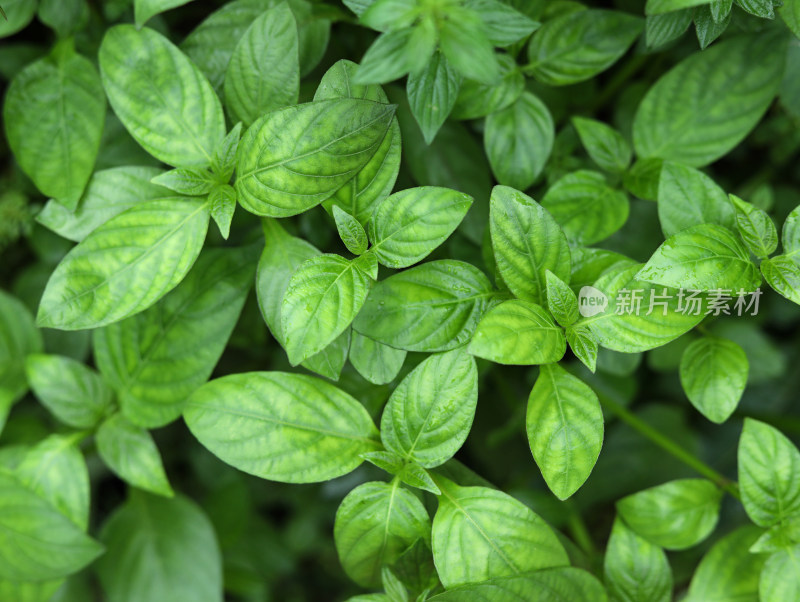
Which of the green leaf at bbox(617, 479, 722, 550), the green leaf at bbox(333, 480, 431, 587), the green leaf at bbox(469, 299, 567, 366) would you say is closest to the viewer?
the green leaf at bbox(469, 299, 567, 366)

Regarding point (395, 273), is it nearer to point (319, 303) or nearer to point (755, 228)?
point (319, 303)

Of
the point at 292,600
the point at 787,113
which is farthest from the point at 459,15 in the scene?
the point at 292,600

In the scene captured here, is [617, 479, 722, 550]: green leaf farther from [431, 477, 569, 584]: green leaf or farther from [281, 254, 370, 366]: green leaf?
[281, 254, 370, 366]: green leaf

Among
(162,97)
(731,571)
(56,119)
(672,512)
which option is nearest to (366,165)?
(162,97)

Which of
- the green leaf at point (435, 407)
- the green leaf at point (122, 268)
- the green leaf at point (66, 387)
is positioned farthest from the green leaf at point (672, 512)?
the green leaf at point (66, 387)

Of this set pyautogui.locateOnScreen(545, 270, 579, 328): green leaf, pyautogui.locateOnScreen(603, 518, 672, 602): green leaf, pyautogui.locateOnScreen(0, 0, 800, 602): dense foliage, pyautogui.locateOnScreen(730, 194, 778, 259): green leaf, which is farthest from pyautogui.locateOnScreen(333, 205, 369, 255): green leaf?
pyautogui.locateOnScreen(603, 518, 672, 602): green leaf

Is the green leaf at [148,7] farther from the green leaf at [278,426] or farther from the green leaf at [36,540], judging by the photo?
the green leaf at [36,540]
